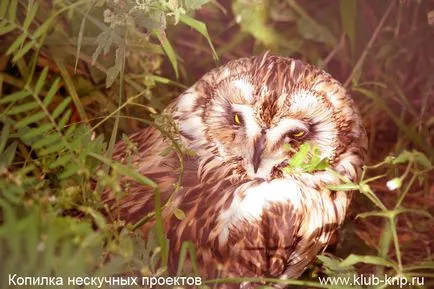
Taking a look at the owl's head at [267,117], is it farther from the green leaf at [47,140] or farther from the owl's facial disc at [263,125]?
the green leaf at [47,140]

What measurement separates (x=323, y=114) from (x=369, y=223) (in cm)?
20

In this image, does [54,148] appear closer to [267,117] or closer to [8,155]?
[8,155]

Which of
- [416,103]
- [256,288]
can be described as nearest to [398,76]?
[416,103]

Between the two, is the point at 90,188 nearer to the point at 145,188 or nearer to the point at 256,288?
the point at 145,188

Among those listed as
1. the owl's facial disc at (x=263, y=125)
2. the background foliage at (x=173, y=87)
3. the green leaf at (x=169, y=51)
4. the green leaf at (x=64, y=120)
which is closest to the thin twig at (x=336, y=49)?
the background foliage at (x=173, y=87)

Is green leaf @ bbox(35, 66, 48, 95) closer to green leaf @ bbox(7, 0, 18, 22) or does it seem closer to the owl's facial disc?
green leaf @ bbox(7, 0, 18, 22)

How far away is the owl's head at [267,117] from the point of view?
89 centimetres

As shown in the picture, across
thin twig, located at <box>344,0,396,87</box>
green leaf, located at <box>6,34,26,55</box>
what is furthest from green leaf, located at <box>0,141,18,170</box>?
thin twig, located at <box>344,0,396,87</box>

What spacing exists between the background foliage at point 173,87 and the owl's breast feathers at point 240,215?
0.12 feet

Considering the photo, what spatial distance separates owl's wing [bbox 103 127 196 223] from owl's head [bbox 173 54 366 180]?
32mm

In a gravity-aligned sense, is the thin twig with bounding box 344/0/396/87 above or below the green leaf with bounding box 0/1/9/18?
below

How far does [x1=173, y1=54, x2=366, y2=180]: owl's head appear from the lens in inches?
35.0

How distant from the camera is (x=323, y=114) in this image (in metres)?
0.92

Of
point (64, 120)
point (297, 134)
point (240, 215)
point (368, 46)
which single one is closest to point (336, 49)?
point (368, 46)
